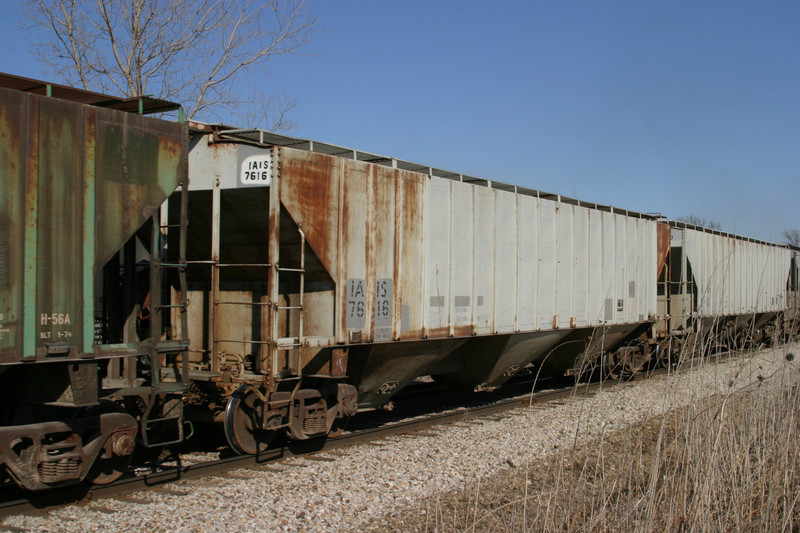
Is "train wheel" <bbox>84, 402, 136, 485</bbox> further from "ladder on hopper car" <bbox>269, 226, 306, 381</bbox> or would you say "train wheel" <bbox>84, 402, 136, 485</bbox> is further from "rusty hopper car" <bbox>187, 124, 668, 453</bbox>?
"ladder on hopper car" <bbox>269, 226, 306, 381</bbox>

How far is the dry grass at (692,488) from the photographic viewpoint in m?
4.27

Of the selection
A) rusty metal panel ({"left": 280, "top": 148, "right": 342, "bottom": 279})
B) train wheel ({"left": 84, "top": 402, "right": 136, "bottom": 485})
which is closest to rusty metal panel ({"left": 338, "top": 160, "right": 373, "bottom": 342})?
rusty metal panel ({"left": 280, "top": 148, "right": 342, "bottom": 279})

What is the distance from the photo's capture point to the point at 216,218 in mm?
7496

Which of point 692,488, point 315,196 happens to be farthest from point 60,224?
point 692,488

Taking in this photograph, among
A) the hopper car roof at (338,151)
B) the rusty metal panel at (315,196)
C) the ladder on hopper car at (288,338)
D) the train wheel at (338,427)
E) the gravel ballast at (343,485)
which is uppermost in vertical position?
the hopper car roof at (338,151)

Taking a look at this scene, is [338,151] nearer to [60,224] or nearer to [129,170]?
[129,170]

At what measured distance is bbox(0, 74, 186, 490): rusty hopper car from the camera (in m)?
5.19

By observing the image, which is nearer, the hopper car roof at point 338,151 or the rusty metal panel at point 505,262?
the hopper car roof at point 338,151

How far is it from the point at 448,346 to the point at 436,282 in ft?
3.75

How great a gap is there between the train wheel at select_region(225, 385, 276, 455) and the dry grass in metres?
2.42

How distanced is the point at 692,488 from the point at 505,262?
605 cm

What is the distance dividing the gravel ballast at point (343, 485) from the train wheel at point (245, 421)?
0.98 feet

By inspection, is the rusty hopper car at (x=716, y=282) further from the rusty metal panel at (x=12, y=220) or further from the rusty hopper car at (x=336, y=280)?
the rusty metal panel at (x=12, y=220)

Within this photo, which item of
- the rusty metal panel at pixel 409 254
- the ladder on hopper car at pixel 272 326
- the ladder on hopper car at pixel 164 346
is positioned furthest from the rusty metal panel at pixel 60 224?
the rusty metal panel at pixel 409 254
